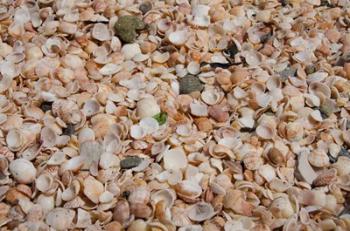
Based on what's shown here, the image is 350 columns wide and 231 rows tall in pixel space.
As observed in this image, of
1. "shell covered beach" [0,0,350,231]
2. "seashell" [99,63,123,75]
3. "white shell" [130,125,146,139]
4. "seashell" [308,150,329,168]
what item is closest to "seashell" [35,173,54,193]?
"shell covered beach" [0,0,350,231]

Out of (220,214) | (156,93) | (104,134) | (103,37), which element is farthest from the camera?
(103,37)

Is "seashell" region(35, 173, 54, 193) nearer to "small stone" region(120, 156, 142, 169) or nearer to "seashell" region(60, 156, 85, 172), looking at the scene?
"seashell" region(60, 156, 85, 172)

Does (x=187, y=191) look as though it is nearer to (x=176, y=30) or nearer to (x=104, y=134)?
(x=104, y=134)

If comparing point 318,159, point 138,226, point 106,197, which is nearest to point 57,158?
point 106,197

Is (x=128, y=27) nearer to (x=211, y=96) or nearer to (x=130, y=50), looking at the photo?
(x=130, y=50)

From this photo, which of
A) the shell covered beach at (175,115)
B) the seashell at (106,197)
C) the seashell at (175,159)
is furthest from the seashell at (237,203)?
the seashell at (106,197)

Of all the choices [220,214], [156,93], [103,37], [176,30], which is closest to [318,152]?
[220,214]

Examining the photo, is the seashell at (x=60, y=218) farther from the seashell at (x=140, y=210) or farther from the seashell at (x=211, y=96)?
the seashell at (x=211, y=96)

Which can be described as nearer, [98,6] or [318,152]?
[318,152]
